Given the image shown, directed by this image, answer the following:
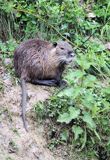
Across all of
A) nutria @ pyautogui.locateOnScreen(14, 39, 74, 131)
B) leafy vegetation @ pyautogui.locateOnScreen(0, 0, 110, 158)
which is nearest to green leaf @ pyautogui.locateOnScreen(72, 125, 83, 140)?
leafy vegetation @ pyautogui.locateOnScreen(0, 0, 110, 158)

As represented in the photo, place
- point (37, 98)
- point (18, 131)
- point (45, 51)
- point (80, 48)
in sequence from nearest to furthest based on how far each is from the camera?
1. point (18, 131)
2. point (37, 98)
3. point (45, 51)
4. point (80, 48)

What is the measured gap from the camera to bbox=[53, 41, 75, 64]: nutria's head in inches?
204

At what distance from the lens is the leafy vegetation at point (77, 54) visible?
15.0 ft

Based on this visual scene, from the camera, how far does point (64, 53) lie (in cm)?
520

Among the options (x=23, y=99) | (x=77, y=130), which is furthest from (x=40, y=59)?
(x=77, y=130)

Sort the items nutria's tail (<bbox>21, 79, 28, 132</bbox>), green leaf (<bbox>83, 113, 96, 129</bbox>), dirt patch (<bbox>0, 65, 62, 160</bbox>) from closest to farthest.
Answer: dirt patch (<bbox>0, 65, 62, 160</bbox>)
green leaf (<bbox>83, 113, 96, 129</bbox>)
nutria's tail (<bbox>21, 79, 28, 132</bbox>)

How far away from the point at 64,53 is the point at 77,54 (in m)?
0.47

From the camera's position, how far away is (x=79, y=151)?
4.64m

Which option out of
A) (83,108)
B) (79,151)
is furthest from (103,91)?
(79,151)

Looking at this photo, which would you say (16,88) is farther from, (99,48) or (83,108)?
(99,48)

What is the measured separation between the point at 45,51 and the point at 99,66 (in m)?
0.63

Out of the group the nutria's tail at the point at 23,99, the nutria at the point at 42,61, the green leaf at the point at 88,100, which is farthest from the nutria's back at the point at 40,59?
the green leaf at the point at 88,100

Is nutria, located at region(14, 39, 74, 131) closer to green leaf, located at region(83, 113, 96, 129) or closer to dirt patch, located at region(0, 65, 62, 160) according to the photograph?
dirt patch, located at region(0, 65, 62, 160)

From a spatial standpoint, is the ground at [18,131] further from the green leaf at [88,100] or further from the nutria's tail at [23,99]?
the green leaf at [88,100]
